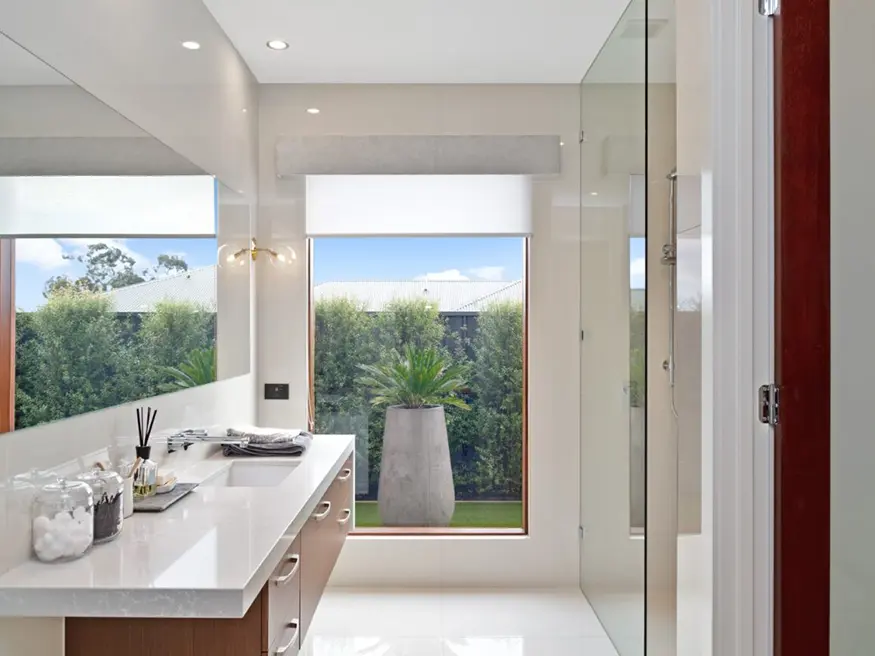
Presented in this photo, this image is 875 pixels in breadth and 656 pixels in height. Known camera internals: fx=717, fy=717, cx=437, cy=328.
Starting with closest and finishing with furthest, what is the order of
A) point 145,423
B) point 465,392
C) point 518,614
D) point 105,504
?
1. point 105,504
2. point 145,423
3. point 518,614
4. point 465,392

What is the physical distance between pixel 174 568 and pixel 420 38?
2.37 m

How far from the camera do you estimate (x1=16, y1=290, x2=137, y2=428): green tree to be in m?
1.60

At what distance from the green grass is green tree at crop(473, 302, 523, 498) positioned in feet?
0.27

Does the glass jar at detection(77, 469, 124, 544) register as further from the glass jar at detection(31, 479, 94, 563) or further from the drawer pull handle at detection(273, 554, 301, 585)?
the drawer pull handle at detection(273, 554, 301, 585)

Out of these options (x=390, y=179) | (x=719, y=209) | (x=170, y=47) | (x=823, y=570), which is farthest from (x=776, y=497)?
(x=390, y=179)

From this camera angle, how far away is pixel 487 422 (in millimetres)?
3744

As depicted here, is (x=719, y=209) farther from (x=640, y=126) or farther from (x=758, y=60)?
(x=640, y=126)

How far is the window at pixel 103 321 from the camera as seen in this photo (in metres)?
1.60

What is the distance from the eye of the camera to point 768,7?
4.84 feet

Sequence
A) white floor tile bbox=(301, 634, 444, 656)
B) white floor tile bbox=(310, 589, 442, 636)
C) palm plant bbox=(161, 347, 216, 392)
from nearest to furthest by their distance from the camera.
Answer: palm plant bbox=(161, 347, 216, 392) < white floor tile bbox=(301, 634, 444, 656) < white floor tile bbox=(310, 589, 442, 636)

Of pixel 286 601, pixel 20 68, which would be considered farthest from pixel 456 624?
pixel 20 68

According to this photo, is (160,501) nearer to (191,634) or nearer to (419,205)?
(191,634)

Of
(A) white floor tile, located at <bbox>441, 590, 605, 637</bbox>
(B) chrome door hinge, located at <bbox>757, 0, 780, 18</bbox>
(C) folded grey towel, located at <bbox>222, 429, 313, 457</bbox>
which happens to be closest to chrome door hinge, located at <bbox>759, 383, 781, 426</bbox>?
(B) chrome door hinge, located at <bbox>757, 0, 780, 18</bbox>

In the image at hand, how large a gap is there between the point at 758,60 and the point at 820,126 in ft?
0.61
